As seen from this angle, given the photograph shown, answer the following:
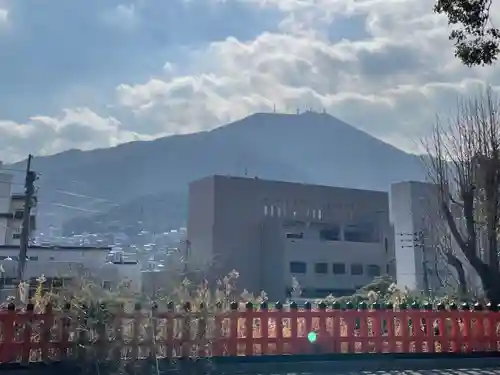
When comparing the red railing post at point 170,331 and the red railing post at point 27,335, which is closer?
the red railing post at point 27,335

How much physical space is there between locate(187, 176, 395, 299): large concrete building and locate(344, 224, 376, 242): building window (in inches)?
4.4

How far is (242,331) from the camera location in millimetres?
10891

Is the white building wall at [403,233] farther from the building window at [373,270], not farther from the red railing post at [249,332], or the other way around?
the red railing post at [249,332]

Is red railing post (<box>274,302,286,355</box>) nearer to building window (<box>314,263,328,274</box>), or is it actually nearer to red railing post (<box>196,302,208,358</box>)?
red railing post (<box>196,302,208,358</box>)

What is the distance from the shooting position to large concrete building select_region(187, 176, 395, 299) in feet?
194

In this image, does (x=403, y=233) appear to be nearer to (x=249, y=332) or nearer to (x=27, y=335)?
(x=249, y=332)

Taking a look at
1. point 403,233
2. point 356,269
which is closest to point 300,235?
point 356,269

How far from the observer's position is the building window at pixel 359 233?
65875mm

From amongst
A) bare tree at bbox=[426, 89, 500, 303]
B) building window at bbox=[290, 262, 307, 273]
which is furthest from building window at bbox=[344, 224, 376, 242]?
bare tree at bbox=[426, 89, 500, 303]

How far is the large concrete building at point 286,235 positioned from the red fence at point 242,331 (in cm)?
4378

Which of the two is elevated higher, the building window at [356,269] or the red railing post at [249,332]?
the building window at [356,269]

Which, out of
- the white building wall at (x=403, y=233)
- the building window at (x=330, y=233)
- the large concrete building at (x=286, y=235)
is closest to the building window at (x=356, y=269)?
the large concrete building at (x=286, y=235)

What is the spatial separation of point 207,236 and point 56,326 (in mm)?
52561

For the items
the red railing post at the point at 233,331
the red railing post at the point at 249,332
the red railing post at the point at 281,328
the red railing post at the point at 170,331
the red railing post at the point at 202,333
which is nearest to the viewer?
the red railing post at the point at 170,331
